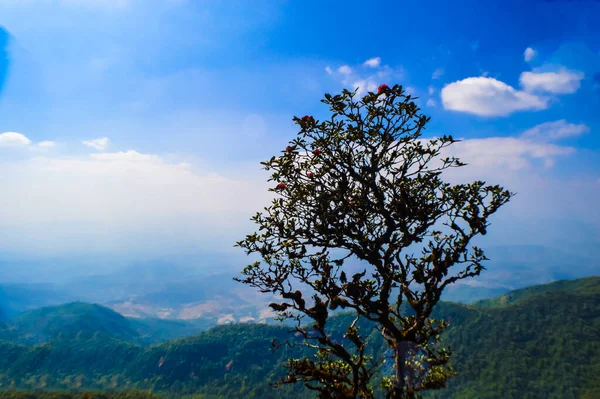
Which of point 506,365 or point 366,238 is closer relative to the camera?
point 366,238

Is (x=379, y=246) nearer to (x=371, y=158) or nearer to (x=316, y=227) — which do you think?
(x=316, y=227)

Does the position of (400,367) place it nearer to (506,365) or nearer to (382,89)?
A: (382,89)

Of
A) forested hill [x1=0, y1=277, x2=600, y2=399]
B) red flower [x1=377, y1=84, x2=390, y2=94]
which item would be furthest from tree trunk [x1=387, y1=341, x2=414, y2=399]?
forested hill [x1=0, y1=277, x2=600, y2=399]

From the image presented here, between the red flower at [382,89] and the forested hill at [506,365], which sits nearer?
the red flower at [382,89]

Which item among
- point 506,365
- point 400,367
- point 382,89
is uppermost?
point 382,89

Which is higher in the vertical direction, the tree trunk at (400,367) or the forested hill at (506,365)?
the tree trunk at (400,367)

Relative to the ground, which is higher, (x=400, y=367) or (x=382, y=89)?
(x=382, y=89)

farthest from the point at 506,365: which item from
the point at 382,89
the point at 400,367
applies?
the point at 382,89

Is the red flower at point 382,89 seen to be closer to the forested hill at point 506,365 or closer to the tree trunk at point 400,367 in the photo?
the tree trunk at point 400,367

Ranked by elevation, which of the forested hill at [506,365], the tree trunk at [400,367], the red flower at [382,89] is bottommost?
the forested hill at [506,365]

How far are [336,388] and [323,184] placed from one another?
515cm

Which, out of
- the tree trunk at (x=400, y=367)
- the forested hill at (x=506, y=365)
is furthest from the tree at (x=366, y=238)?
the forested hill at (x=506, y=365)

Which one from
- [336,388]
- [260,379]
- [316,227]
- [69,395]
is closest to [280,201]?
[316,227]

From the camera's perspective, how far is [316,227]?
350 inches
